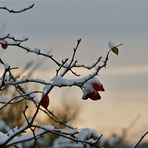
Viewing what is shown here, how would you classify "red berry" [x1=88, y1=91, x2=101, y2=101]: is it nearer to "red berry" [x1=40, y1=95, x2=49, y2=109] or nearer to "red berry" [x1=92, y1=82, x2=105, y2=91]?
"red berry" [x1=92, y1=82, x2=105, y2=91]

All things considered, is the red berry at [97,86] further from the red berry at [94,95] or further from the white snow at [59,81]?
the white snow at [59,81]

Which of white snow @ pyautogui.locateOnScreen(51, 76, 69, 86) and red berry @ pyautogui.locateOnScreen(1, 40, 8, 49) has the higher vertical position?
red berry @ pyautogui.locateOnScreen(1, 40, 8, 49)

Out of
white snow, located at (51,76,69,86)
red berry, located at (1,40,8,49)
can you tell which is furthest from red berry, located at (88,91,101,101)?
red berry, located at (1,40,8,49)

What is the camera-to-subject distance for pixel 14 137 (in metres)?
3.50

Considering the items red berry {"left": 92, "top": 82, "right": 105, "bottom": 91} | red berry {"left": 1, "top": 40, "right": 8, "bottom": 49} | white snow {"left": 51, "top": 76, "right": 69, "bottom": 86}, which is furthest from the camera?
red berry {"left": 1, "top": 40, "right": 8, "bottom": 49}

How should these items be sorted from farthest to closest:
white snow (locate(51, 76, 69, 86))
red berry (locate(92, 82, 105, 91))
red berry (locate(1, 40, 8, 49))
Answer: red berry (locate(1, 40, 8, 49)) < red berry (locate(92, 82, 105, 91)) < white snow (locate(51, 76, 69, 86))

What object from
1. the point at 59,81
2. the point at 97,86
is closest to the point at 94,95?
the point at 97,86

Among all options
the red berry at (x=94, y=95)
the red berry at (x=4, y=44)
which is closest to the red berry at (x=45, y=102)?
the red berry at (x=94, y=95)

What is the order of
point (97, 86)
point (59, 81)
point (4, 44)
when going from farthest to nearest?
point (4, 44)
point (97, 86)
point (59, 81)

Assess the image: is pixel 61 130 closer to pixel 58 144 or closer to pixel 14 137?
pixel 14 137

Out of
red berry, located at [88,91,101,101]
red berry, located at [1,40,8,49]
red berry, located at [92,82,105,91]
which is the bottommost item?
red berry, located at [88,91,101,101]

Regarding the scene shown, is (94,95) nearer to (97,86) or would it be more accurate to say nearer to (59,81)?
(97,86)

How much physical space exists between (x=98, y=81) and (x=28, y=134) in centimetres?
47

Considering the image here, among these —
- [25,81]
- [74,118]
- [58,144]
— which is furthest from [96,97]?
[74,118]
